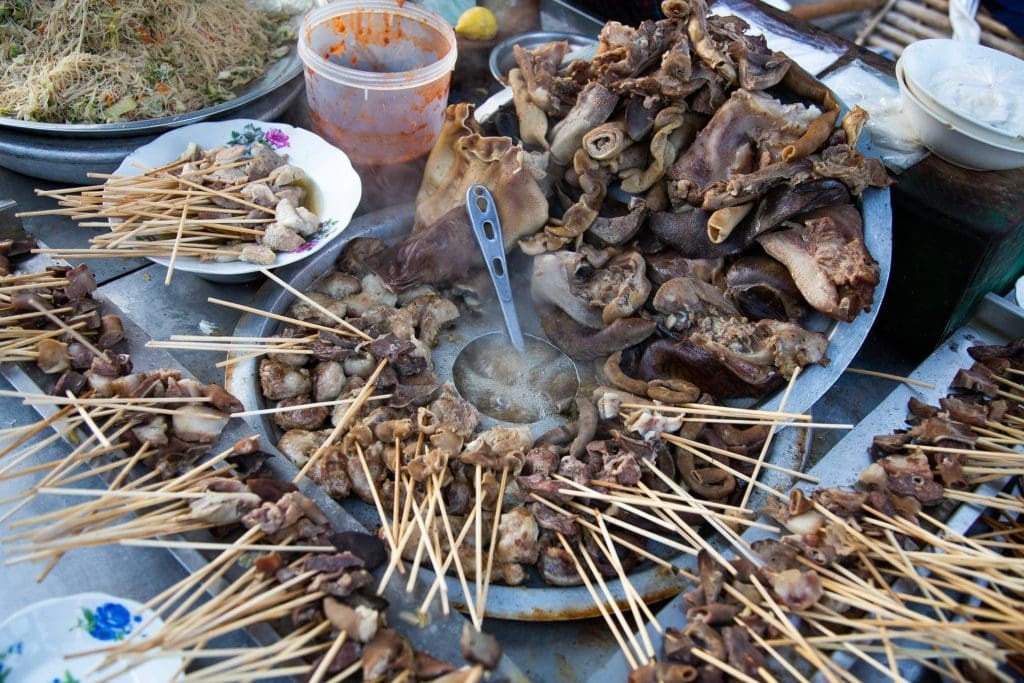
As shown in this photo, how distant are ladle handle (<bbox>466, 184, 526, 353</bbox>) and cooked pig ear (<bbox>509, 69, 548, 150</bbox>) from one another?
0.50 metres

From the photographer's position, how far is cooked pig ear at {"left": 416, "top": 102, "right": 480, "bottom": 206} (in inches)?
156

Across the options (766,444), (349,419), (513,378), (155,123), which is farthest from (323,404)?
(155,123)

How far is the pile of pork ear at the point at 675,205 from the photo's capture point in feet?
10.9

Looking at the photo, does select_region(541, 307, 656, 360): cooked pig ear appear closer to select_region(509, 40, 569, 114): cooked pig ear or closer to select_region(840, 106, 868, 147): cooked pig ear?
select_region(509, 40, 569, 114): cooked pig ear

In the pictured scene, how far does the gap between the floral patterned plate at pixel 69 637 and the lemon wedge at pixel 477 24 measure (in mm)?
5314

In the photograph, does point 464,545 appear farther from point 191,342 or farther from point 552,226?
point 552,226

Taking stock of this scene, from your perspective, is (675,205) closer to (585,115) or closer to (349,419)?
(585,115)

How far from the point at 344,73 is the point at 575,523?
3.15m

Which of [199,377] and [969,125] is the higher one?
[969,125]

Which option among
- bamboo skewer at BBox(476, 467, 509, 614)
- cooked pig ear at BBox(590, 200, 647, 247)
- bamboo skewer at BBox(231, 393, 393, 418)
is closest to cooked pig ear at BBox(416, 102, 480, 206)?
cooked pig ear at BBox(590, 200, 647, 247)

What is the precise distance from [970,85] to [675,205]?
1.93 metres

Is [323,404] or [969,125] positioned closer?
[323,404]

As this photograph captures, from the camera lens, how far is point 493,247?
378 centimetres

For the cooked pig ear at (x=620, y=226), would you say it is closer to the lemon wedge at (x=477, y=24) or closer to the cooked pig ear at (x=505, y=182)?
the cooked pig ear at (x=505, y=182)
